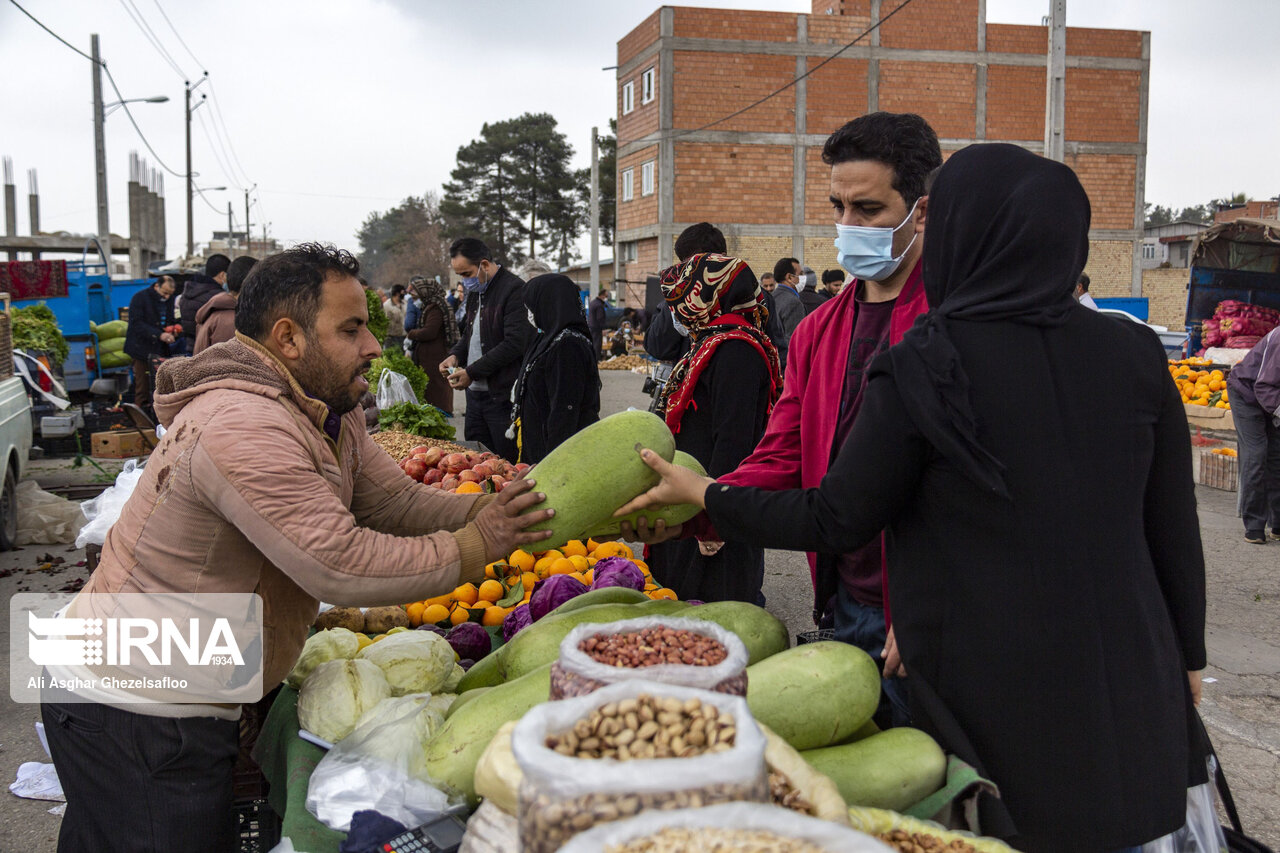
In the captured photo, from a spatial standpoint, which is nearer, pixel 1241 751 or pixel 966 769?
pixel 966 769

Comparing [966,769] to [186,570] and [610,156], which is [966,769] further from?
[610,156]

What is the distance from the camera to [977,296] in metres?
1.72

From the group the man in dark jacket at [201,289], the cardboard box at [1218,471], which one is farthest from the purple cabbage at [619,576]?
the cardboard box at [1218,471]

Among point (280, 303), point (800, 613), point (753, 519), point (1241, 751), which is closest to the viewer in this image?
point (753, 519)

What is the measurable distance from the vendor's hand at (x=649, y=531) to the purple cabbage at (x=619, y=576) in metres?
0.62

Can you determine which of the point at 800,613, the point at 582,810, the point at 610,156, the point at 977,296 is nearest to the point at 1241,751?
the point at 800,613

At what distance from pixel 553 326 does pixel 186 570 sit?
425 centimetres

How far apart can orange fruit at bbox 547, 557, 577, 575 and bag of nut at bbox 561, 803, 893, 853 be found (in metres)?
2.86

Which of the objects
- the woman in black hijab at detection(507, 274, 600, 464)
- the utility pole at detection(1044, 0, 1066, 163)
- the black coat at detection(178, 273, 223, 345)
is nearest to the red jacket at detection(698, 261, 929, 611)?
the woman in black hijab at detection(507, 274, 600, 464)

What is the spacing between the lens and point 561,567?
4.00 meters

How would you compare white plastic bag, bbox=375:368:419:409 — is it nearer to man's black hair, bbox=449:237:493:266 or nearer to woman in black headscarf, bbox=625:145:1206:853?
man's black hair, bbox=449:237:493:266

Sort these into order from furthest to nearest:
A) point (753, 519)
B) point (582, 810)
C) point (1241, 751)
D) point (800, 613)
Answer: point (800, 613)
point (1241, 751)
point (753, 519)
point (582, 810)

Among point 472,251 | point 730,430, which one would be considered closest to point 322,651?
point 730,430

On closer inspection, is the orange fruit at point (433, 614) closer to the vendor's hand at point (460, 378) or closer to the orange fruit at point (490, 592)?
the orange fruit at point (490, 592)
